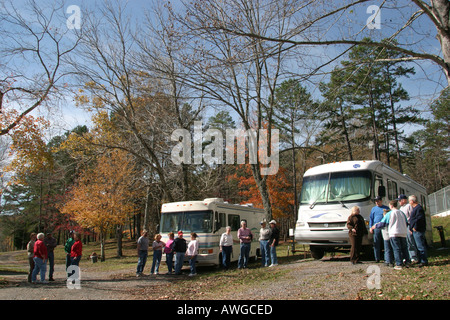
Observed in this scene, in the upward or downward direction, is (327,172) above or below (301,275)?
above

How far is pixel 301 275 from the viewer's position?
9453 millimetres

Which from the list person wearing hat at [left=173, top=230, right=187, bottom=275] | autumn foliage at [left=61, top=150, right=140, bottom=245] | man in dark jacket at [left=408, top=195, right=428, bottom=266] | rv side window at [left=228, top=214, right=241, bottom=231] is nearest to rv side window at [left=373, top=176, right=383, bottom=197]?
man in dark jacket at [left=408, top=195, right=428, bottom=266]

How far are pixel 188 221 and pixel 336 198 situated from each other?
629 cm

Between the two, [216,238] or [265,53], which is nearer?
[265,53]

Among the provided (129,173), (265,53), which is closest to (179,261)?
(265,53)

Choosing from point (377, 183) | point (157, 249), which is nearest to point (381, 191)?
point (377, 183)

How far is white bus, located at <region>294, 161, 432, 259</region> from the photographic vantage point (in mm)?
10820

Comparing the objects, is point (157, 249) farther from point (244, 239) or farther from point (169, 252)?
point (244, 239)

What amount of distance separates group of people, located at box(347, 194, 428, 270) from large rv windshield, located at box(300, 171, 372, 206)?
98 cm

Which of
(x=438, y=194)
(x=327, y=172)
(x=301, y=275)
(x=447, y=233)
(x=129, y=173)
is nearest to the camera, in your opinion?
(x=301, y=275)

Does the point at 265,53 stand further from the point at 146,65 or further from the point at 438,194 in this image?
the point at 438,194

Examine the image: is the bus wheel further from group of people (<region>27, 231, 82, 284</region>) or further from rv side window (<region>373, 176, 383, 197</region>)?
group of people (<region>27, 231, 82, 284</region>)

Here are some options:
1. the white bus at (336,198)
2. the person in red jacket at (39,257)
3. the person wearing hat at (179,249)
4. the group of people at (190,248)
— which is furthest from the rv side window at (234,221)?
the person in red jacket at (39,257)
